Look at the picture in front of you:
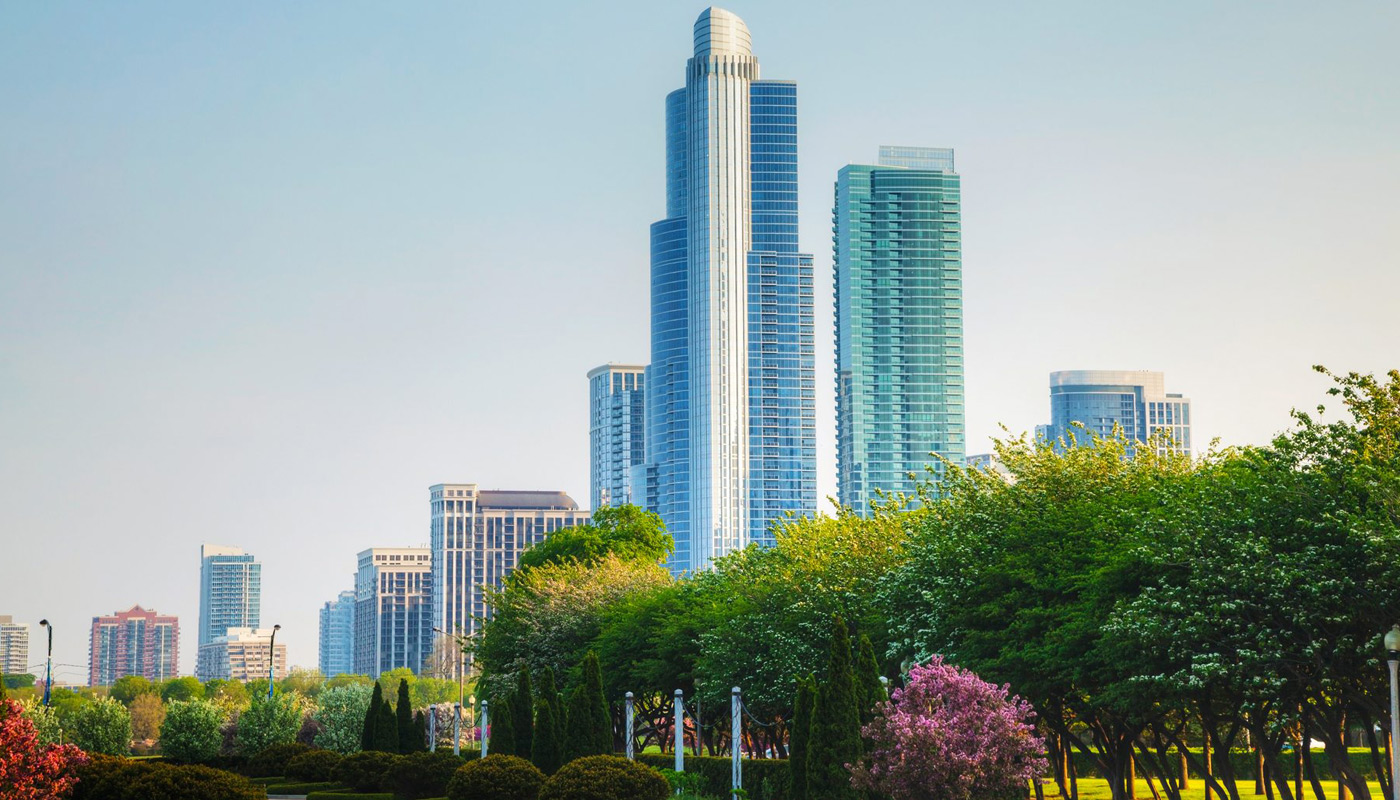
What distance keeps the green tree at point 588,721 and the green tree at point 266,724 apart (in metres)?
34.6

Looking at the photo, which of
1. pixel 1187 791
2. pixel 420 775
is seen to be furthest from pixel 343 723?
pixel 1187 791

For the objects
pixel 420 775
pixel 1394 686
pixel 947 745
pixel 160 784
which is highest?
pixel 1394 686

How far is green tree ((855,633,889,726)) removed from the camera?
33375mm

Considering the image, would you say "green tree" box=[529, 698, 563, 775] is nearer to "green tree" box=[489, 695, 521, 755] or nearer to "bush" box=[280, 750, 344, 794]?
"green tree" box=[489, 695, 521, 755]

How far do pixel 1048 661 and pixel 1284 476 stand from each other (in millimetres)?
8147

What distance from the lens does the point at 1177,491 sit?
34250 millimetres

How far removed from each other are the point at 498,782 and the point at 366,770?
11102 millimetres

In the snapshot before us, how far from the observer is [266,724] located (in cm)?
7612

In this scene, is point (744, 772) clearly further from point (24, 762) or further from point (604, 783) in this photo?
point (24, 762)

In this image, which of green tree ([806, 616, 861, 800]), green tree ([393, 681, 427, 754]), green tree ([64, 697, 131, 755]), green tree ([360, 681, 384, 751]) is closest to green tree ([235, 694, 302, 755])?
green tree ([64, 697, 131, 755])

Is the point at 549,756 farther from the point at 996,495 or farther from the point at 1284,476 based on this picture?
the point at 1284,476

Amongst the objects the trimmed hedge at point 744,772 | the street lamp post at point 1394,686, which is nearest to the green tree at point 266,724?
the trimmed hedge at point 744,772

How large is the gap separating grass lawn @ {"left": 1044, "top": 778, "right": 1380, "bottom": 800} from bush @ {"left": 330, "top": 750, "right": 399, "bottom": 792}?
22.1 m

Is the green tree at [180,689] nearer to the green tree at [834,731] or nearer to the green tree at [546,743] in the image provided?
the green tree at [546,743]
